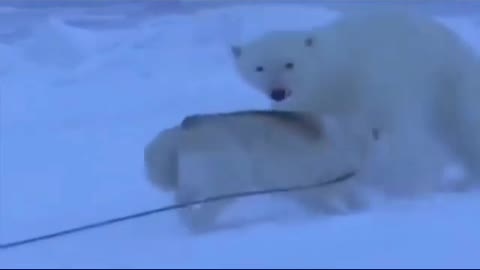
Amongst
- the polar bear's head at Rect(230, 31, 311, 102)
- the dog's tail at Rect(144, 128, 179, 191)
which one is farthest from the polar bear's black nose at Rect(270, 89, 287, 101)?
the dog's tail at Rect(144, 128, 179, 191)

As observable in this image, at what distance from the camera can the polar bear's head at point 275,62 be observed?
0.97 m

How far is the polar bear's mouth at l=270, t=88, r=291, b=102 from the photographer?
0.98 metres

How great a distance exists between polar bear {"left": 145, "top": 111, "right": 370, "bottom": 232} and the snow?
0.07 feet

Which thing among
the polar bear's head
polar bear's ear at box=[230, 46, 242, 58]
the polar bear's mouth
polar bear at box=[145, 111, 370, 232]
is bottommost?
polar bear at box=[145, 111, 370, 232]

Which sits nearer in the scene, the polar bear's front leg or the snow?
the snow

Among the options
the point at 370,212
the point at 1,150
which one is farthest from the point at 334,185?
the point at 1,150

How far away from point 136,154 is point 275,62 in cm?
22

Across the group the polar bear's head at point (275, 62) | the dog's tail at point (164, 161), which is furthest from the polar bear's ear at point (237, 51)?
the dog's tail at point (164, 161)

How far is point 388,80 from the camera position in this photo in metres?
0.97

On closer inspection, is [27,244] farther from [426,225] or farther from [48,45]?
[48,45]

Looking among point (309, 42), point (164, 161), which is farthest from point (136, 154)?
point (309, 42)

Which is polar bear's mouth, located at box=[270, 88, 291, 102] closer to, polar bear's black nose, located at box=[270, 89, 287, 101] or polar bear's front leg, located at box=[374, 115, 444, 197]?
polar bear's black nose, located at box=[270, 89, 287, 101]

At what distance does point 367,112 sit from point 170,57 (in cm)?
61

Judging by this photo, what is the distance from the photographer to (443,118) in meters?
1.00
